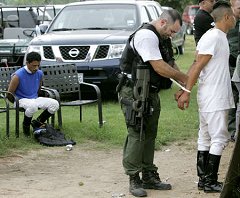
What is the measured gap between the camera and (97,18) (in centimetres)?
1307

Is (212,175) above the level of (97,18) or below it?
below

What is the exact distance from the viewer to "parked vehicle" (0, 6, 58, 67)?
15.8 meters

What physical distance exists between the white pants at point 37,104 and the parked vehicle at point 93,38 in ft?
8.62

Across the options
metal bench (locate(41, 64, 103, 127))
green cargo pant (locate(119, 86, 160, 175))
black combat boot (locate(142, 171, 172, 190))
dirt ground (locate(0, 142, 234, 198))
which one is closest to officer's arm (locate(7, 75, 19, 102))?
dirt ground (locate(0, 142, 234, 198))

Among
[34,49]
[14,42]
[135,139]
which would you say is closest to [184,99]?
[135,139]

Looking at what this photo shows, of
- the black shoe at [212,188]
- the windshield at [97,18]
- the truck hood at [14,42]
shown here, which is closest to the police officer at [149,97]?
the black shoe at [212,188]

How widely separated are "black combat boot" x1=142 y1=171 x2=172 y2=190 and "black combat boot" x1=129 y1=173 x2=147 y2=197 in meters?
0.21

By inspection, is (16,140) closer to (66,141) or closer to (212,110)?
(66,141)

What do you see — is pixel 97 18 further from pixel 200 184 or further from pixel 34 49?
pixel 200 184

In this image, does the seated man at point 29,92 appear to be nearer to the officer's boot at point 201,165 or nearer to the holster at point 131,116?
the holster at point 131,116

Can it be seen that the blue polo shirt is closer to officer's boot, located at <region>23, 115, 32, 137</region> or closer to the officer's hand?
officer's boot, located at <region>23, 115, 32, 137</region>

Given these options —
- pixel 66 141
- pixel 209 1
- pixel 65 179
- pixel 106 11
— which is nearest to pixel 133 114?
pixel 65 179

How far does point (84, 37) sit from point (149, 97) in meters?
5.96

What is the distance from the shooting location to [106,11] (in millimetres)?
13188
